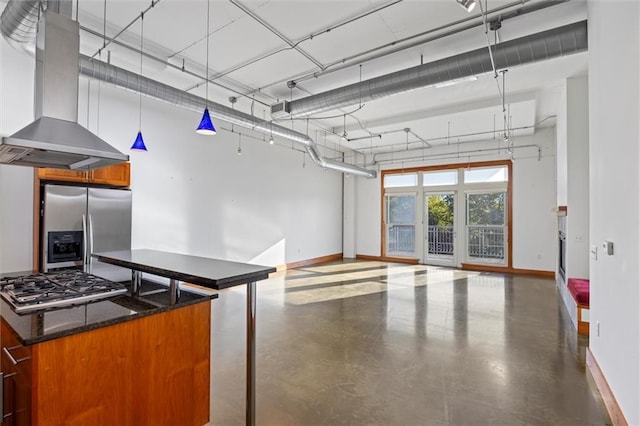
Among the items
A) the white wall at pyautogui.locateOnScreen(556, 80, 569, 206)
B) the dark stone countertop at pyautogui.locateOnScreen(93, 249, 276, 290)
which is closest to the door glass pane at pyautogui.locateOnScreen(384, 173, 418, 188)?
the white wall at pyautogui.locateOnScreen(556, 80, 569, 206)

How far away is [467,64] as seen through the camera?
3561 millimetres

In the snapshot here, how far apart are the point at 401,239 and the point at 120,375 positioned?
29.9ft

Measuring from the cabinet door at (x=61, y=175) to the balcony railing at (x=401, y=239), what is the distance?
8156 millimetres

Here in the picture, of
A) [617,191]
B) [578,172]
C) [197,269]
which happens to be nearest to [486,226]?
[578,172]

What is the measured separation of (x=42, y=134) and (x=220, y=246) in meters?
4.64

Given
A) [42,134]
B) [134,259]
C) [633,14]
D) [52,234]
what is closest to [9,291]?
[134,259]

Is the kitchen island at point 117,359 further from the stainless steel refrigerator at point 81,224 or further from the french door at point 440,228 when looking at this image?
the french door at point 440,228

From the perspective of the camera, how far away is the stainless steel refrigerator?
3645 millimetres

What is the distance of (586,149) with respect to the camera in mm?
4684

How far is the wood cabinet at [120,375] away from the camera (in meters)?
1.42

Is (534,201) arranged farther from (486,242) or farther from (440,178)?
(440,178)

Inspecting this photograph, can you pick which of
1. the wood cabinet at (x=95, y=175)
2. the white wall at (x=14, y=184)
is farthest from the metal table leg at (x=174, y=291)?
the white wall at (x=14, y=184)

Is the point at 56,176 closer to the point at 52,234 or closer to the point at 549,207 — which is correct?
the point at 52,234

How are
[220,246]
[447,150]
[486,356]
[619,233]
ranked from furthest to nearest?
[447,150]
[220,246]
[486,356]
[619,233]
